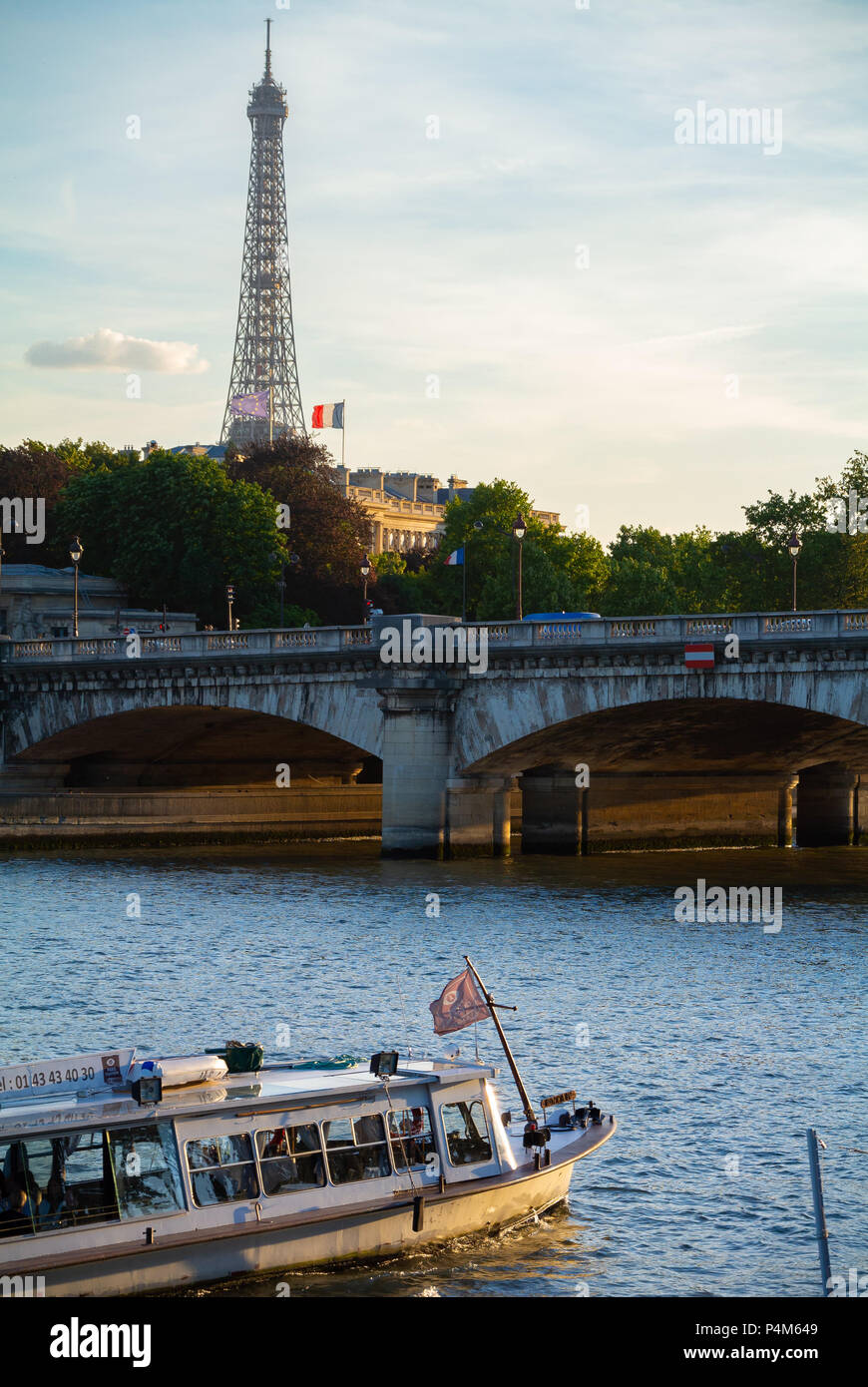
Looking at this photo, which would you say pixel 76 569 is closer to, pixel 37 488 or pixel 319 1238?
pixel 37 488

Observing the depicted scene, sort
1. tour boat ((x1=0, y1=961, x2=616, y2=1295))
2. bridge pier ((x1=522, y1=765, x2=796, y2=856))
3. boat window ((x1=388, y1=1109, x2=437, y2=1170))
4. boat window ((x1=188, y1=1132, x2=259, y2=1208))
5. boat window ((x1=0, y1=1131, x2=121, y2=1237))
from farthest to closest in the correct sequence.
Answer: bridge pier ((x1=522, y1=765, x2=796, y2=856)) < boat window ((x1=388, y1=1109, x2=437, y2=1170)) < boat window ((x1=188, y1=1132, x2=259, y2=1208)) < tour boat ((x1=0, y1=961, x2=616, y2=1295)) < boat window ((x1=0, y1=1131, x2=121, y2=1237))

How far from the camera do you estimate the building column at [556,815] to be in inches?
2840

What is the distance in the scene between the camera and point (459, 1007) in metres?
23.8

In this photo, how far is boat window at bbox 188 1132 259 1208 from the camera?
21.8 meters

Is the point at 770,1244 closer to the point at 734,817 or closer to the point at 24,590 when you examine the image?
the point at 734,817

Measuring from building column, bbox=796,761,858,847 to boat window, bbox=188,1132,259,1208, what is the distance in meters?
60.9

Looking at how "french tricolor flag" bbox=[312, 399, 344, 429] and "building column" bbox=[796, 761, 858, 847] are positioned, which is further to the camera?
"french tricolor flag" bbox=[312, 399, 344, 429]

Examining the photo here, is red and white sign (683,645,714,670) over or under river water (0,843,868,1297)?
over

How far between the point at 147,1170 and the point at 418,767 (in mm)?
45516

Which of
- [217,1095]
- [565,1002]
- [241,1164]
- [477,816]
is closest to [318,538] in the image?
[477,816]

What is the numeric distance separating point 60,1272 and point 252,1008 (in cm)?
1816

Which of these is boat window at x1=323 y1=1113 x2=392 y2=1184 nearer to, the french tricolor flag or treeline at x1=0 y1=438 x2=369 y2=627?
treeline at x1=0 y1=438 x2=369 y2=627

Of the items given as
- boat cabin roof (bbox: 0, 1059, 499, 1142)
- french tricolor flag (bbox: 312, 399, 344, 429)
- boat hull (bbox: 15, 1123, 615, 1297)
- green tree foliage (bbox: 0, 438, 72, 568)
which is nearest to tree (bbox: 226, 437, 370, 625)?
green tree foliage (bbox: 0, 438, 72, 568)

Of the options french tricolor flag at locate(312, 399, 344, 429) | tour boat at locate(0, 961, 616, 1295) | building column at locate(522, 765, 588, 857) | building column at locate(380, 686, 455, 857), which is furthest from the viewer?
french tricolor flag at locate(312, 399, 344, 429)
